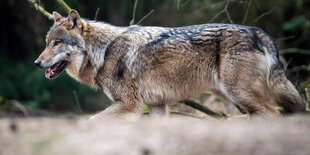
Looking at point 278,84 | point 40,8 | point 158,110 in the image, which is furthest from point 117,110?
point 40,8

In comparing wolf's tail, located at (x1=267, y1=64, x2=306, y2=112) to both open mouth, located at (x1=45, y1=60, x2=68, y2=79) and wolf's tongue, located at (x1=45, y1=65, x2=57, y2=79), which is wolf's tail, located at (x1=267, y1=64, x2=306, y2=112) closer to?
open mouth, located at (x1=45, y1=60, x2=68, y2=79)

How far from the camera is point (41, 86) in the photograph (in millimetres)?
A: 11516

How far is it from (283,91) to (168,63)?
1611mm

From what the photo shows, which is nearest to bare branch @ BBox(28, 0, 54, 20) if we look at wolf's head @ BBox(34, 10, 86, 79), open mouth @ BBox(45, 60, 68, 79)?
wolf's head @ BBox(34, 10, 86, 79)

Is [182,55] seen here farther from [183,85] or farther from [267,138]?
[267,138]

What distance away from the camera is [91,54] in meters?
5.59

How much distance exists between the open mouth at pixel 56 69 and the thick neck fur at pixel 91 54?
0.10 metres

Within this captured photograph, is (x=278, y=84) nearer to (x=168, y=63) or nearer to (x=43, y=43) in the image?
(x=168, y=63)

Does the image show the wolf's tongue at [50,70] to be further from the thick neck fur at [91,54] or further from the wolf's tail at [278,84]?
the wolf's tail at [278,84]

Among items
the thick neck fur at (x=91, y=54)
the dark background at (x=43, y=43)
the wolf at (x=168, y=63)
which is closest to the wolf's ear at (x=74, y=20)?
the wolf at (x=168, y=63)

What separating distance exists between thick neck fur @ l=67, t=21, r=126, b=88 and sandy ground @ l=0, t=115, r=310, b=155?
5.16 feet

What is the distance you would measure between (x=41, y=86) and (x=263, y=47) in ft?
26.1

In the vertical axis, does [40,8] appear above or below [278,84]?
above

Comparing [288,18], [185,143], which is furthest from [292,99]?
[288,18]
